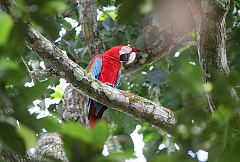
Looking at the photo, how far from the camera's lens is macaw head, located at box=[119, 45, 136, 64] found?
3366 millimetres

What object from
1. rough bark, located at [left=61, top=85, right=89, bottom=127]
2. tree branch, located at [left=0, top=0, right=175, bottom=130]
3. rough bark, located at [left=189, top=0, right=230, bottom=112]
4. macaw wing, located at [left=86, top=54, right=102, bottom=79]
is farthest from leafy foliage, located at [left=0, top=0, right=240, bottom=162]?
macaw wing, located at [left=86, top=54, right=102, bottom=79]

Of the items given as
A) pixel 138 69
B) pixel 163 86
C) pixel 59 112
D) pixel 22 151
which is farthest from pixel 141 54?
pixel 22 151

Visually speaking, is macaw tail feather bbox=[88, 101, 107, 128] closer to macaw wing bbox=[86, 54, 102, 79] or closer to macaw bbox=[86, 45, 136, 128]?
macaw bbox=[86, 45, 136, 128]

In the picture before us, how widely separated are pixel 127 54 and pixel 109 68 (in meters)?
0.17

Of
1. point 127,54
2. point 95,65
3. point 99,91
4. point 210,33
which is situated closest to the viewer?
point 210,33

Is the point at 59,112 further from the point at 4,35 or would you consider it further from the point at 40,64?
the point at 4,35

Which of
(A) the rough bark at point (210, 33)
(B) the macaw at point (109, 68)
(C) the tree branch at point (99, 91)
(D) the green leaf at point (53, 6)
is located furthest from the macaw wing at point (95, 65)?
(D) the green leaf at point (53, 6)

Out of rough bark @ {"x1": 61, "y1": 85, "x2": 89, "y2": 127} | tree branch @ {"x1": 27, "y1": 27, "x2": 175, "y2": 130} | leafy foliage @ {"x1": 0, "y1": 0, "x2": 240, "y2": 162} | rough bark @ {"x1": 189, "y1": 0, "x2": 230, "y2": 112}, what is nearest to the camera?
leafy foliage @ {"x1": 0, "y1": 0, "x2": 240, "y2": 162}

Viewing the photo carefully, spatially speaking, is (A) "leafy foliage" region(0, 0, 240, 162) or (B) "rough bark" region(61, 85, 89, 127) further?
(B) "rough bark" region(61, 85, 89, 127)

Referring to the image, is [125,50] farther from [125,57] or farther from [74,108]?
[74,108]

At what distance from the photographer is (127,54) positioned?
132 inches

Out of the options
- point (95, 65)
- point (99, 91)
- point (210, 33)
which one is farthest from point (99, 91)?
point (95, 65)

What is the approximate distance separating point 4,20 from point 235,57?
249cm

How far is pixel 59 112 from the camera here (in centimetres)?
357
